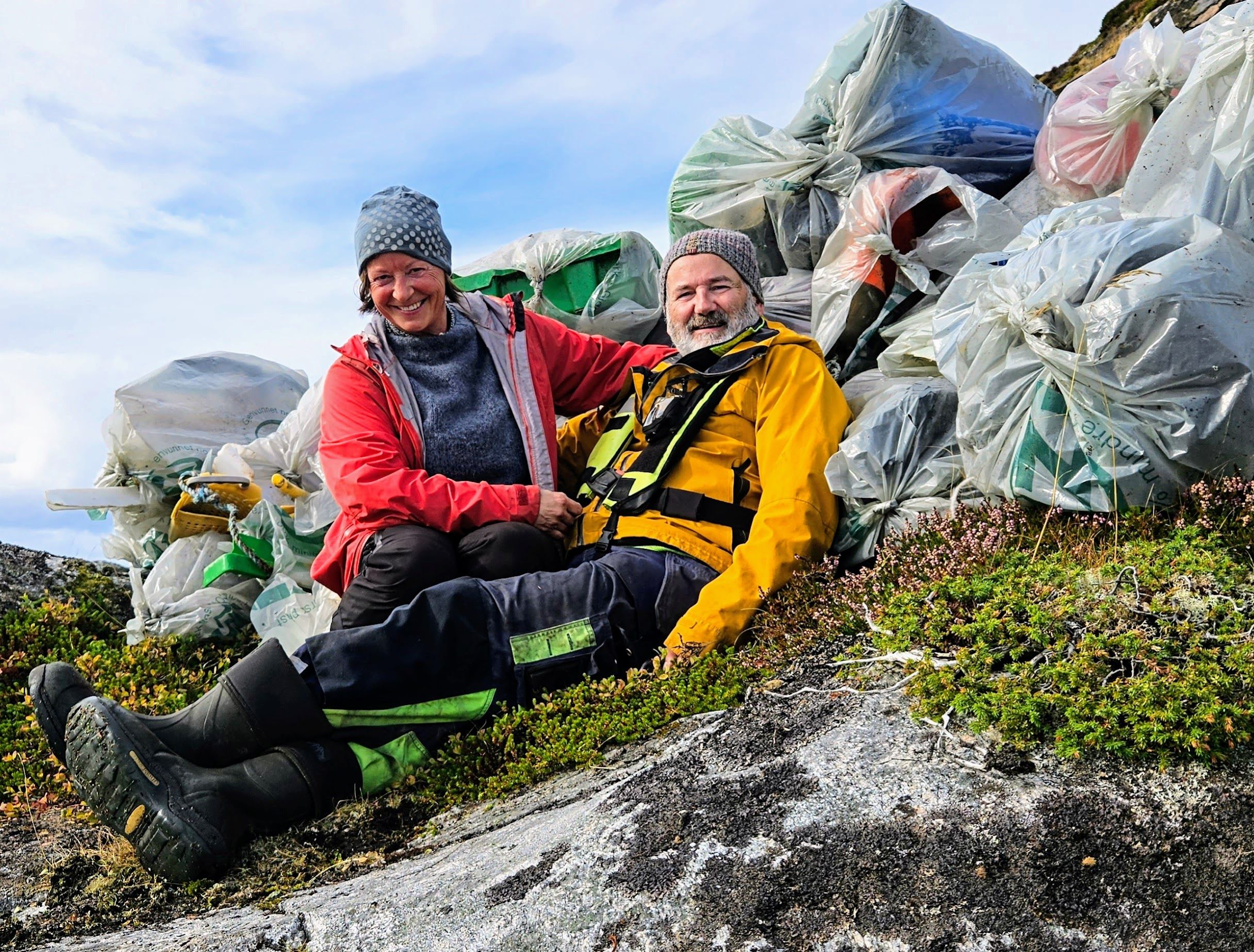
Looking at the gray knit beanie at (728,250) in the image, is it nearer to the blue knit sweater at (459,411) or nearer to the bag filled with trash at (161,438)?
the blue knit sweater at (459,411)

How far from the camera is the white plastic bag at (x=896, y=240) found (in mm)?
4957

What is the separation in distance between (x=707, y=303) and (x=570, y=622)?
159 cm

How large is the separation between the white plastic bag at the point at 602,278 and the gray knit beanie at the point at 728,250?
1320 mm

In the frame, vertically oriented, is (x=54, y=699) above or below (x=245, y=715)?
above

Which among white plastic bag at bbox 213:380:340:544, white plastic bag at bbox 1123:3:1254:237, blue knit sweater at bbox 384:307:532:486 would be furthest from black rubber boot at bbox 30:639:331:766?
white plastic bag at bbox 1123:3:1254:237

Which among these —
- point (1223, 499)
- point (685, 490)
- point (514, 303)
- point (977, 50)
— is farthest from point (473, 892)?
point (977, 50)

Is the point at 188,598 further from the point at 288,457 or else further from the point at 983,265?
the point at 983,265

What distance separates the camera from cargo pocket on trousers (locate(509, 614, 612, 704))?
12.3 ft

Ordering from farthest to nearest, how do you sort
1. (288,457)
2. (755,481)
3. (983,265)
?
(288,457) → (755,481) → (983,265)

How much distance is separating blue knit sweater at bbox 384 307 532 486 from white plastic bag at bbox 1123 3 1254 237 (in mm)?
2653

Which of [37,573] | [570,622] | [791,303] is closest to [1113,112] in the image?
[791,303]

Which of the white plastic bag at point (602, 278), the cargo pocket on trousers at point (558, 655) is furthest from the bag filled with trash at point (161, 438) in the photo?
the cargo pocket on trousers at point (558, 655)

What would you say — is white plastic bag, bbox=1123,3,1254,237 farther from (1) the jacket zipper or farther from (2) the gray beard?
(1) the jacket zipper

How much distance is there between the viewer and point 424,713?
3635mm
